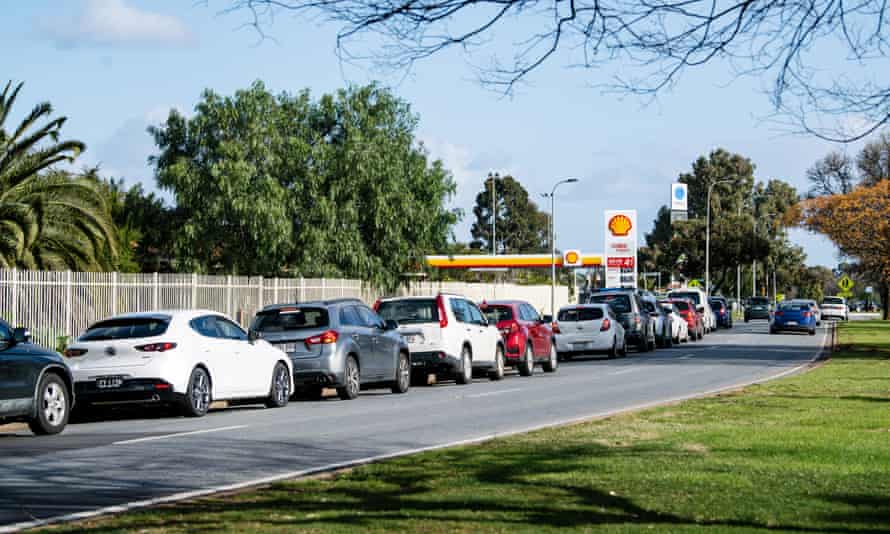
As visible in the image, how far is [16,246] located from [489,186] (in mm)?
101775

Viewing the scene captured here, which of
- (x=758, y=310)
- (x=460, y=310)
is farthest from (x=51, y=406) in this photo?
(x=758, y=310)

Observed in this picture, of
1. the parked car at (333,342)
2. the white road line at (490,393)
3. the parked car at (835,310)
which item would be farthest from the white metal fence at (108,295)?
the parked car at (835,310)

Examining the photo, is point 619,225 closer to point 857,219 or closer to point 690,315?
point 857,219

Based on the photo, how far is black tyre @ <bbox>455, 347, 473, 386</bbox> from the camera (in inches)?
1029

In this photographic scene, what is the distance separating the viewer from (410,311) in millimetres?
26203

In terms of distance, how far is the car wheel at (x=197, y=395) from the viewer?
18.3 m

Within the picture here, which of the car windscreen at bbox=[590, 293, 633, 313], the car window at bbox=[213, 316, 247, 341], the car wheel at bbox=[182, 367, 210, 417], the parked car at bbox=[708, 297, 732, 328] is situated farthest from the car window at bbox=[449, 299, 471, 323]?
the parked car at bbox=[708, 297, 732, 328]

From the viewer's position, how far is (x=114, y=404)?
18156 mm

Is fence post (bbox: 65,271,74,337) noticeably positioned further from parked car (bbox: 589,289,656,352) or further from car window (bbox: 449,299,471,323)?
parked car (bbox: 589,289,656,352)

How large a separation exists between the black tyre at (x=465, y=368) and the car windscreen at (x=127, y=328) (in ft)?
28.6

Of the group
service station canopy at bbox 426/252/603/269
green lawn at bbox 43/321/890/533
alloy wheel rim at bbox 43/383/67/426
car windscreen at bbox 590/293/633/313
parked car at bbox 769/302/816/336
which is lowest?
green lawn at bbox 43/321/890/533

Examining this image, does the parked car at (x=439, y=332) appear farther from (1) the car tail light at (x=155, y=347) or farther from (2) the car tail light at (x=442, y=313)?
(1) the car tail light at (x=155, y=347)

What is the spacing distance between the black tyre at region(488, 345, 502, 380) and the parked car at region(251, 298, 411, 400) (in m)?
4.66

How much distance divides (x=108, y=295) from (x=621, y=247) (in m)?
42.3
